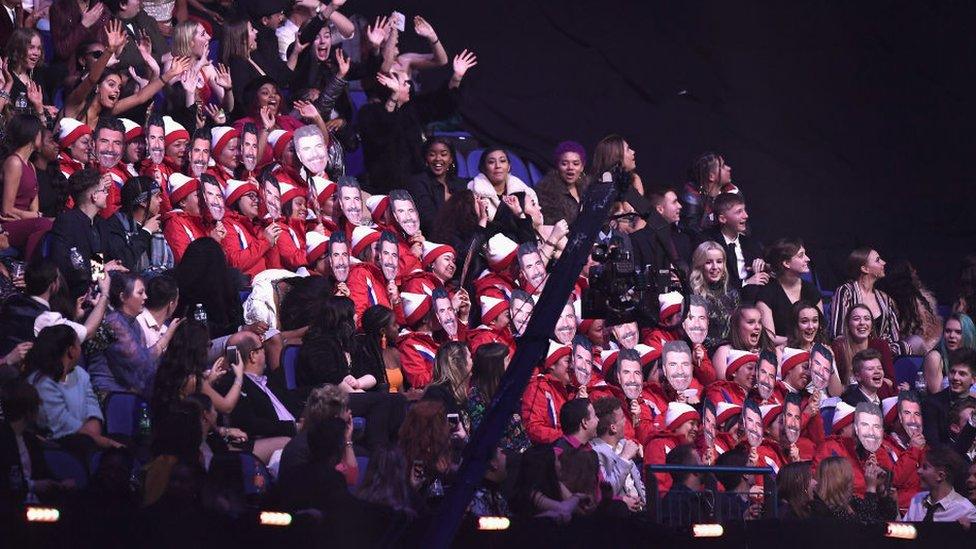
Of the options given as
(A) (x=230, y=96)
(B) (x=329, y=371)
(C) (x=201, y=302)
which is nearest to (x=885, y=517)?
(B) (x=329, y=371)

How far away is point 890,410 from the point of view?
11.5 m

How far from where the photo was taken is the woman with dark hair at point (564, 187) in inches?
471

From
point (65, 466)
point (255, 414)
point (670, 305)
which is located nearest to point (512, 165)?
point (670, 305)

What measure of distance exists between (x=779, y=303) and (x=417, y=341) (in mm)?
2919

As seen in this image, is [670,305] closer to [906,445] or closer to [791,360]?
[791,360]

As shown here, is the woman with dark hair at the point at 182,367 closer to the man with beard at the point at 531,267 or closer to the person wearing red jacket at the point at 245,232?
the person wearing red jacket at the point at 245,232

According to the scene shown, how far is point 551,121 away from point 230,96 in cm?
380

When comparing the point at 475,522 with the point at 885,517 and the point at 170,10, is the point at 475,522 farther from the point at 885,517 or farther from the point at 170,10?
the point at 170,10

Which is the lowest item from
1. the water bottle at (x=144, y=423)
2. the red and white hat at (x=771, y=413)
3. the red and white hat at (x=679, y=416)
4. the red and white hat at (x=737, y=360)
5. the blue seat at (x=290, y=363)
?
the water bottle at (x=144, y=423)

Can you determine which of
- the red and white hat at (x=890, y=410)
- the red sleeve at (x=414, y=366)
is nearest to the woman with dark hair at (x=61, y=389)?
the red sleeve at (x=414, y=366)

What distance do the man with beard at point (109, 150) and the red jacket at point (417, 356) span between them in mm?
1732

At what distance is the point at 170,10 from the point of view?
1198 cm

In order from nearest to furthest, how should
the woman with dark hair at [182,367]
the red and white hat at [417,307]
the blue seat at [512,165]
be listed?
the woman with dark hair at [182,367] < the red and white hat at [417,307] < the blue seat at [512,165]

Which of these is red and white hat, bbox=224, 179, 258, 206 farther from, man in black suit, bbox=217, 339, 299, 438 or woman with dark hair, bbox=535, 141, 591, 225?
woman with dark hair, bbox=535, 141, 591, 225
